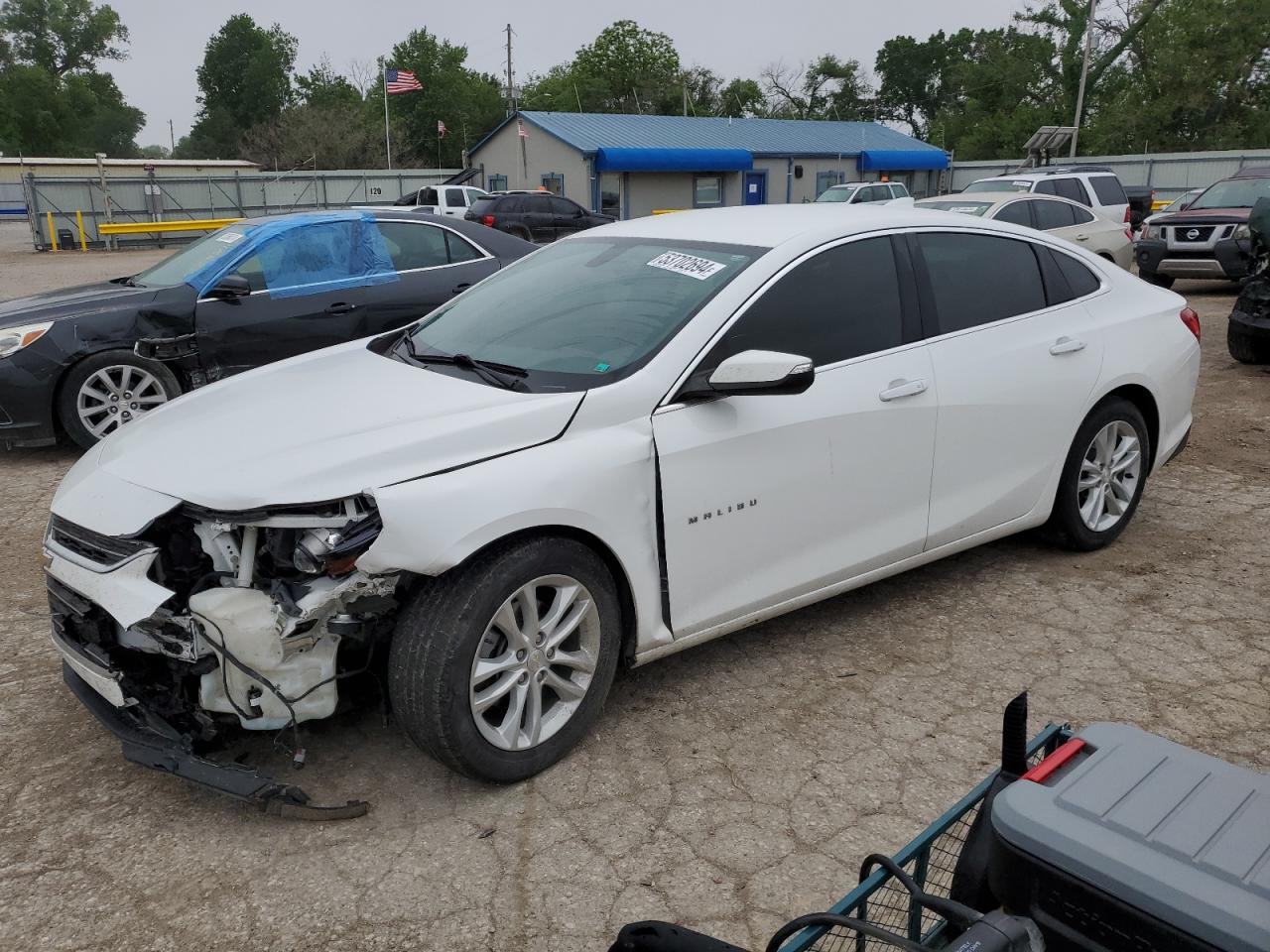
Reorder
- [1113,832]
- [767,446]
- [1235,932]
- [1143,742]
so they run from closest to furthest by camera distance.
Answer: [1235,932] < [1113,832] < [1143,742] < [767,446]

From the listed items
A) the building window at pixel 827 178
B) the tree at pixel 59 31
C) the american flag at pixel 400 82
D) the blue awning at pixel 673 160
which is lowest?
the building window at pixel 827 178

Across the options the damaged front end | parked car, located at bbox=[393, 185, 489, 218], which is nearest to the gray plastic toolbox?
the damaged front end

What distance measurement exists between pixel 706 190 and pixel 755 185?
7.53ft

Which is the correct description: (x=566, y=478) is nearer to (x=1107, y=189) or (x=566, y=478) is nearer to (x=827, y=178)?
(x=1107, y=189)

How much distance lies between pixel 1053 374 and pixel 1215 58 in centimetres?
5396

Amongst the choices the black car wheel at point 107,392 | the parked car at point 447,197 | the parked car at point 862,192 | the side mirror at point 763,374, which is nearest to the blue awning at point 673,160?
the parked car at point 447,197

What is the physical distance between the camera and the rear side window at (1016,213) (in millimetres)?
12852

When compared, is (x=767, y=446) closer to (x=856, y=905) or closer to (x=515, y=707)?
(x=515, y=707)

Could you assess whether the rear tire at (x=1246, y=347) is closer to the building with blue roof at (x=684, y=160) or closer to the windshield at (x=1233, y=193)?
the windshield at (x=1233, y=193)

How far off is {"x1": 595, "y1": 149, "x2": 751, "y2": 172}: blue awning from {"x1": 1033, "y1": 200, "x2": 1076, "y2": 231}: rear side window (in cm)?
2520

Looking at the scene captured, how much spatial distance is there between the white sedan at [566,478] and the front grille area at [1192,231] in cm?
1123

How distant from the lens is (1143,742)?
5.83 feet

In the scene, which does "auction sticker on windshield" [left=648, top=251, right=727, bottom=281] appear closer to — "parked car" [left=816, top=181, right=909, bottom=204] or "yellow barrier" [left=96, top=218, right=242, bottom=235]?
"parked car" [left=816, top=181, right=909, bottom=204]

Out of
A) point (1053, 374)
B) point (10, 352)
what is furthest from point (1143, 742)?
point (10, 352)
